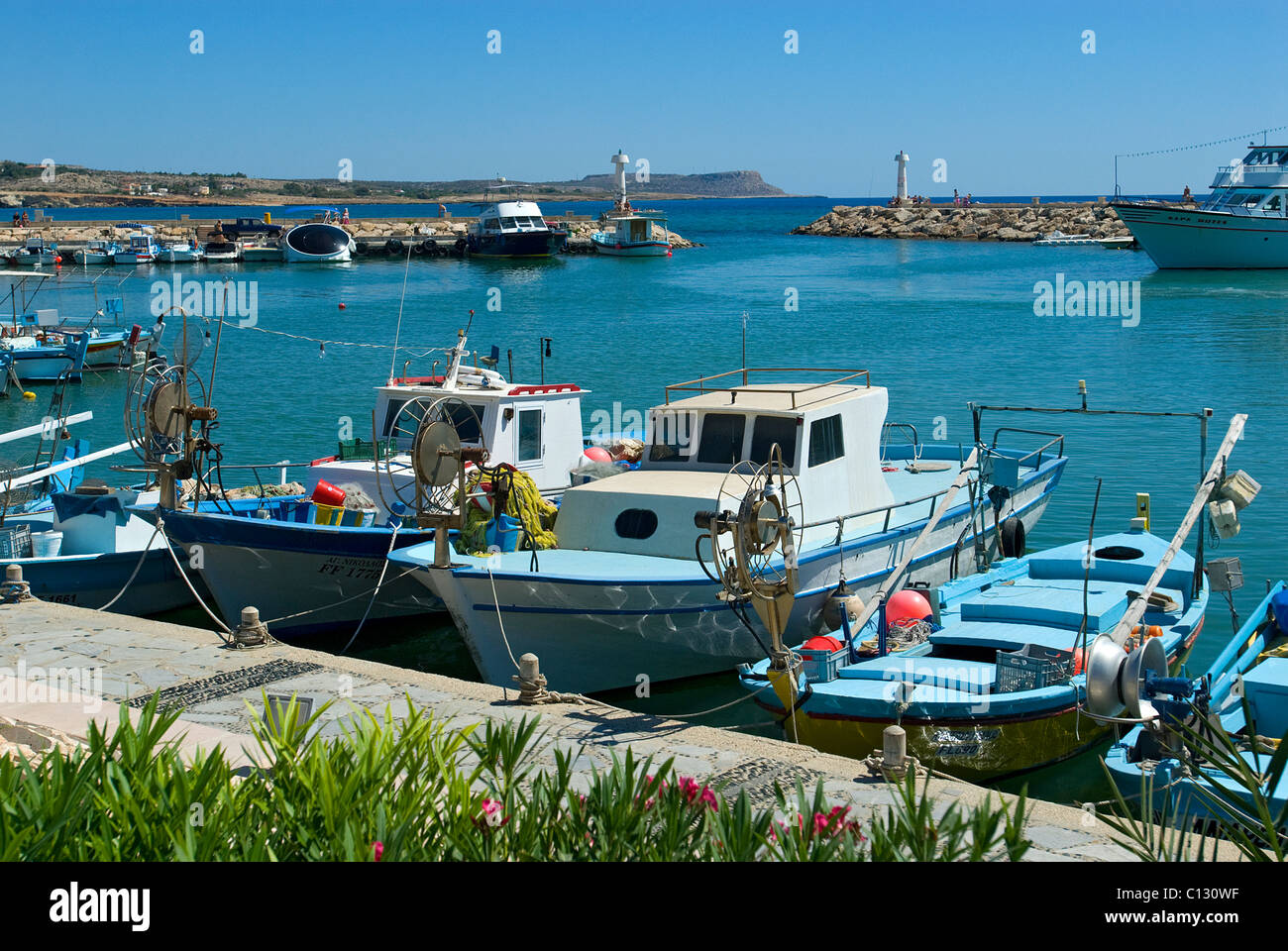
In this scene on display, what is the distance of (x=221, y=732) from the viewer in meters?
9.86

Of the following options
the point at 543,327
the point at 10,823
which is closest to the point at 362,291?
the point at 543,327

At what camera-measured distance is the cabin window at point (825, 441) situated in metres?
14.7

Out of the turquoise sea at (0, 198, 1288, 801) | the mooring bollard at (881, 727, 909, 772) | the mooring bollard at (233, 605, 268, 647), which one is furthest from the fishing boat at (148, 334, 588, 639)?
the mooring bollard at (881, 727, 909, 772)

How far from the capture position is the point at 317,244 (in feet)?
312

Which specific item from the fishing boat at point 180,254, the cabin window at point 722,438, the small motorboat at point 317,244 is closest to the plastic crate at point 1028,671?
the cabin window at point 722,438

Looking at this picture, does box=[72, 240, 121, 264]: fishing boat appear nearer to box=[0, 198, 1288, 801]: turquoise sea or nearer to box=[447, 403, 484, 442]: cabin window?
box=[0, 198, 1288, 801]: turquoise sea

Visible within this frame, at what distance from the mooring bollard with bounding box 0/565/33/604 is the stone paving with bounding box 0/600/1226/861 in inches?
8.1

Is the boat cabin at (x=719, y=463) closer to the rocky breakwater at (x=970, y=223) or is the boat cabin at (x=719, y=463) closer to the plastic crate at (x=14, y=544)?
the plastic crate at (x=14, y=544)

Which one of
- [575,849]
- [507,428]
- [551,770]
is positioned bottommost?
[551,770]

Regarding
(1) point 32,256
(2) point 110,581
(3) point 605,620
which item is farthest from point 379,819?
(1) point 32,256

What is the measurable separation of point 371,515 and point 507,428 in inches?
80.4
